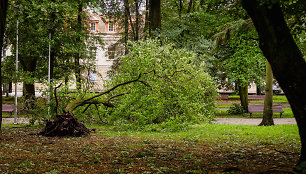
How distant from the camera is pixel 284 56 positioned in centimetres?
436

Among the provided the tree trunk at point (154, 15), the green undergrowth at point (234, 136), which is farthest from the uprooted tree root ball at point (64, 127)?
the tree trunk at point (154, 15)

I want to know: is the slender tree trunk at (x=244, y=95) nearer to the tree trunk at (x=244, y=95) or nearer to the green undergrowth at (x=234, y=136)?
the tree trunk at (x=244, y=95)

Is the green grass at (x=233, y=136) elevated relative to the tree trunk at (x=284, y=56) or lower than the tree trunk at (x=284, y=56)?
lower

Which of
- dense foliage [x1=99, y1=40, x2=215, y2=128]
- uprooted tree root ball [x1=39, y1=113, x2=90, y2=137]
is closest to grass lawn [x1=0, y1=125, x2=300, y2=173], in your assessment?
uprooted tree root ball [x1=39, y1=113, x2=90, y2=137]

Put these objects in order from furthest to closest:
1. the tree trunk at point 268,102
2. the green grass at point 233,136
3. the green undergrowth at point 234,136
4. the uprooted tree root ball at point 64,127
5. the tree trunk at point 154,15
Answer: the tree trunk at point 154,15, the tree trunk at point 268,102, the uprooted tree root ball at point 64,127, the green grass at point 233,136, the green undergrowth at point 234,136

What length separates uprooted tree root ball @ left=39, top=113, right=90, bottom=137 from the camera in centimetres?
1149

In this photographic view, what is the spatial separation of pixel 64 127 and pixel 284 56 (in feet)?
29.2

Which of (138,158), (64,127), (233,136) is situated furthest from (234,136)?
(64,127)

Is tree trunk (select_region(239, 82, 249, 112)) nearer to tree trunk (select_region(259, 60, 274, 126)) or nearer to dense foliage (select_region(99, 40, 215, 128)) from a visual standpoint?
tree trunk (select_region(259, 60, 274, 126))

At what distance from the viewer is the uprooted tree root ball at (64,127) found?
11492 millimetres

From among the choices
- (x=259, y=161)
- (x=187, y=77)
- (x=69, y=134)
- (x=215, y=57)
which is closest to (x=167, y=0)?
(x=215, y=57)

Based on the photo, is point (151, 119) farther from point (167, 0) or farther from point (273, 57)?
point (167, 0)

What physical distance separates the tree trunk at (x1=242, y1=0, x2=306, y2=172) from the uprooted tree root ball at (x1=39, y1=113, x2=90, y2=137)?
28.1ft

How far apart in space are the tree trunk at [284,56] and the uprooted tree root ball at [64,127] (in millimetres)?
8557
